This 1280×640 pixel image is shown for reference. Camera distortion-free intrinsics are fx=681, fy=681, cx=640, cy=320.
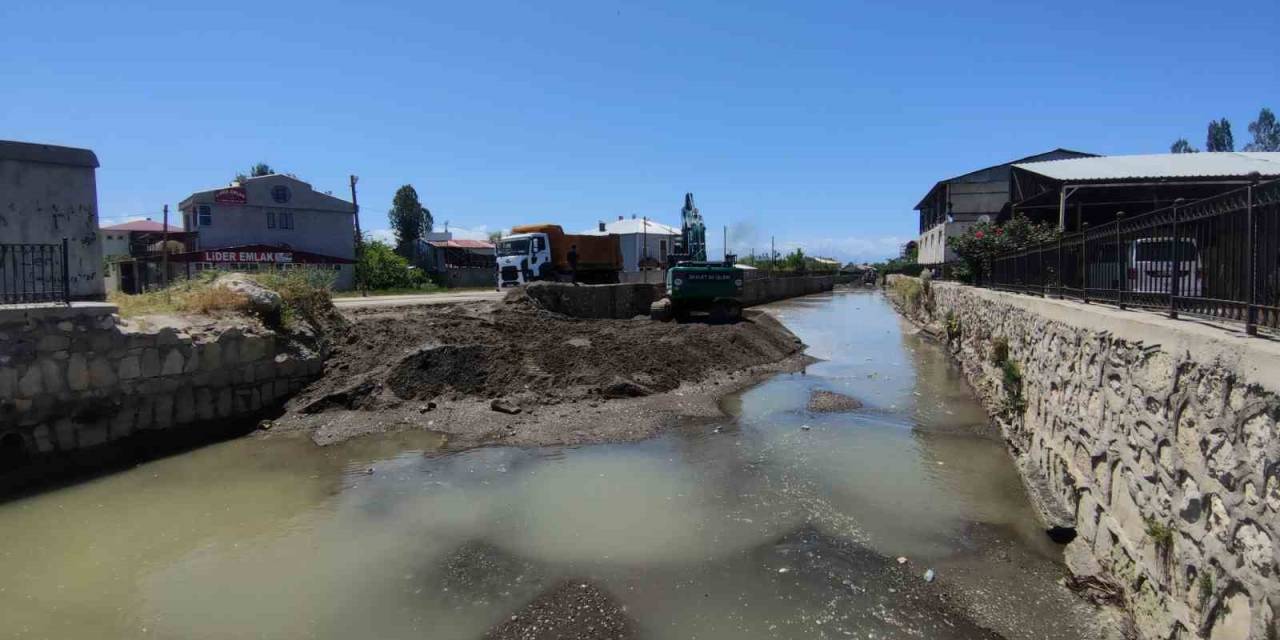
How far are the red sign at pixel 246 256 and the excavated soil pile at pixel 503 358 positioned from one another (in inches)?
852

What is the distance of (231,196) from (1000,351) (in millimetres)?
38268

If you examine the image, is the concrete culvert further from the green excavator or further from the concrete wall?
the green excavator

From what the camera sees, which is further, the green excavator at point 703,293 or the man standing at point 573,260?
the man standing at point 573,260

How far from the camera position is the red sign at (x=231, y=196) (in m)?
36.2

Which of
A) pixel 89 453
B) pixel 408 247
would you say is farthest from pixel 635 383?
pixel 408 247

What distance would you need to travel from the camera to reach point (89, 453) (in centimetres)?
888

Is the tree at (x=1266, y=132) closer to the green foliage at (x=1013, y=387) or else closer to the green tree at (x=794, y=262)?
the green tree at (x=794, y=262)

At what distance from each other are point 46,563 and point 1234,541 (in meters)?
8.99

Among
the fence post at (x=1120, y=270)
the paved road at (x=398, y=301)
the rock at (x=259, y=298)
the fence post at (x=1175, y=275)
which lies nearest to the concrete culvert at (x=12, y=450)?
the rock at (x=259, y=298)

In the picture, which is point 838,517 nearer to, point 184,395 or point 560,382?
point 560,382

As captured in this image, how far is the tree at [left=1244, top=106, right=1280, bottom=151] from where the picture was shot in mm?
71562

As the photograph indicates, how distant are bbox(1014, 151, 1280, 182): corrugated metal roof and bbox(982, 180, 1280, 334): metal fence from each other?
12821mm

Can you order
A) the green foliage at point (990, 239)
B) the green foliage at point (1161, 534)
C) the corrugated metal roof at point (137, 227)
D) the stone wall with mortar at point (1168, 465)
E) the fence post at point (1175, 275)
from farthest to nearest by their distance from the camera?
the corrugated metal roof at point (137, 227)
the green foliage at point (990, 239)
the fence post at point (1175, 275)
the green foliage at point (1161, 534)
the stone wall with mortar at point (1168, 465)

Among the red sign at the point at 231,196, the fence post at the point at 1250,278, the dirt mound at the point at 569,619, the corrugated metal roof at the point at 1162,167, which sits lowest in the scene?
the dirt mound at the point at 569,619
